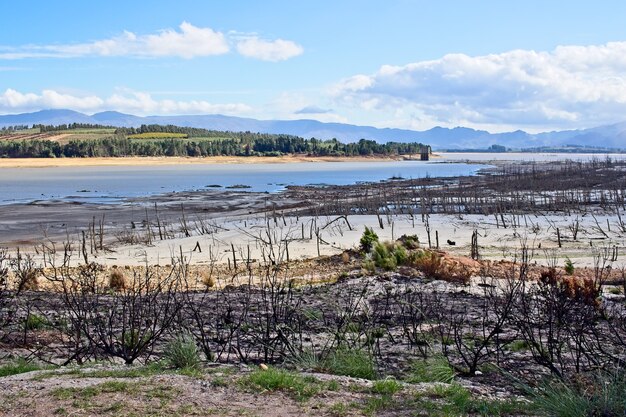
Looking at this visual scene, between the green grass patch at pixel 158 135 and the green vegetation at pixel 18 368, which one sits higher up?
the green grass patch at pixel 158 135

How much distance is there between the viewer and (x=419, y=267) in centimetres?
2097

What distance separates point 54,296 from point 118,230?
2220 centimetres

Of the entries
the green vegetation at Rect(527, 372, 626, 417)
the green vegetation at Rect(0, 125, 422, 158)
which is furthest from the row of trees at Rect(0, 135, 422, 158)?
the green vegetation at Rect(527, 372, 626, 417)

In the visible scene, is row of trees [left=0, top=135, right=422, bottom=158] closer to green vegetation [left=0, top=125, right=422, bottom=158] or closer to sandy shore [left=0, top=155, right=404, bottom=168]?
green vegetation [left=0, top=125, right=422, bottom=158]

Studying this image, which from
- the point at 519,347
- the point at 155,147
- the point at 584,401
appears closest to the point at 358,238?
the point at 519,347

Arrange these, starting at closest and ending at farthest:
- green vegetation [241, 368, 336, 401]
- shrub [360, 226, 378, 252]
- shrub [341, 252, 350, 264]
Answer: green vegetation [241, 368, 336, 401], shrub [341, 252, 350, 264], shrub [360, 226, 378, 252]

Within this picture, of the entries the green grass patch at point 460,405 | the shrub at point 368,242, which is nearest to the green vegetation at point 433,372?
the green grass patch at point 460,405

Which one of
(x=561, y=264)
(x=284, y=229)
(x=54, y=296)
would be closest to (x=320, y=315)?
(x=54, y=296)

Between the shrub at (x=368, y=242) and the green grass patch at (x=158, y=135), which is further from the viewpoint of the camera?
the green grass patch at (x=158, y=135)

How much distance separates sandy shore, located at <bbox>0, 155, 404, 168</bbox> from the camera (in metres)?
127

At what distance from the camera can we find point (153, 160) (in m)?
145

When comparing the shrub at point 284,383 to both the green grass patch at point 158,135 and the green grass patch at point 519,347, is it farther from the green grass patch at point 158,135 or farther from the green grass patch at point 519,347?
the green grass patch at point 158,135

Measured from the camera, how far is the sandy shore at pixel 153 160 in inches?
5012

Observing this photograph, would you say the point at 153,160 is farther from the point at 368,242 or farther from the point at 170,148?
the point at 368,242
